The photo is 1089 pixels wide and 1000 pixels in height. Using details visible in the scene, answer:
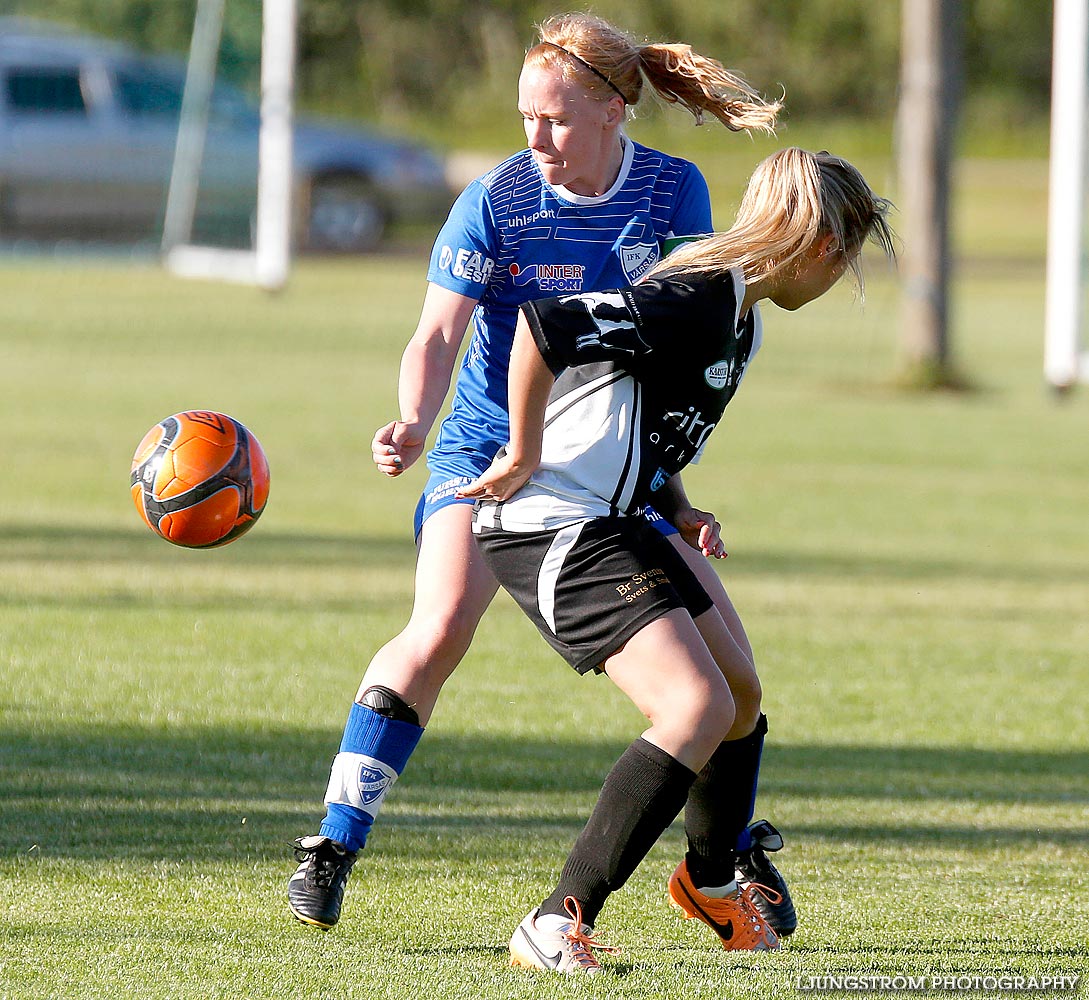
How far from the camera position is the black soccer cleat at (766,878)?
424cm

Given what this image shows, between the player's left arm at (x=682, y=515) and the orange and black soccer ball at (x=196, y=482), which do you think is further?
the orange and black soccer ball at (x=196, y=482)

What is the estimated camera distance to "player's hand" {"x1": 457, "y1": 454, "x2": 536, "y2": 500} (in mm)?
3818

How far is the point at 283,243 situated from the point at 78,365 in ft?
8.10

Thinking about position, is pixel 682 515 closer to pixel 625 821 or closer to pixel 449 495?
pixel 449 495

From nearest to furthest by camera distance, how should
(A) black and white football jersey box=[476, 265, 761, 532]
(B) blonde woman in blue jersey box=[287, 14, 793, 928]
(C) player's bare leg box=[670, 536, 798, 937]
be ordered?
(A) black and white football jersey box=[476, 265, 761, 532], (B) blonde woman in blue jersey box=[287, 14, 793, 928], (C) player's bare leg box=[670, 536, 798, 937]

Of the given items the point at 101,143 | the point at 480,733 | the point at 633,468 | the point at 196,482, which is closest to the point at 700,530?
the point at 633,468

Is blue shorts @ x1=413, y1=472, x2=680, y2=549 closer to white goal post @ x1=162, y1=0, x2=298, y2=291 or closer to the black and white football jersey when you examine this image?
the black and white football jersey

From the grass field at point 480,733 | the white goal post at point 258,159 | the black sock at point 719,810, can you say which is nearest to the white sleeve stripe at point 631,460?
the black sock at point 719,810

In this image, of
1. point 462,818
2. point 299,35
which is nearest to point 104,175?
point 299,35

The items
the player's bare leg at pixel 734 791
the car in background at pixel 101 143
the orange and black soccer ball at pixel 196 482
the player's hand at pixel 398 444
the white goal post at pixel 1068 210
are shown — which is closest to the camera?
the player's hand at pixel 398 444

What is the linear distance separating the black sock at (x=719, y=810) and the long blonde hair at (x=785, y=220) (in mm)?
1097

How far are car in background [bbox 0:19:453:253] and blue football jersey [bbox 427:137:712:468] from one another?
14434 mm

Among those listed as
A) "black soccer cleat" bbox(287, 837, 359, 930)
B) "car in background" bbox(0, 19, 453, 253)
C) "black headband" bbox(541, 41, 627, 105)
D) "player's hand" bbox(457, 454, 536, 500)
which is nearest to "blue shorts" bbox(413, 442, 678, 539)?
"player's hand" bbox(457, 454, 536, 500)

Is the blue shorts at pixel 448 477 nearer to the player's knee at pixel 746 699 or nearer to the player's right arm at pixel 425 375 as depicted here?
the player's right arm at pixel 425 375
